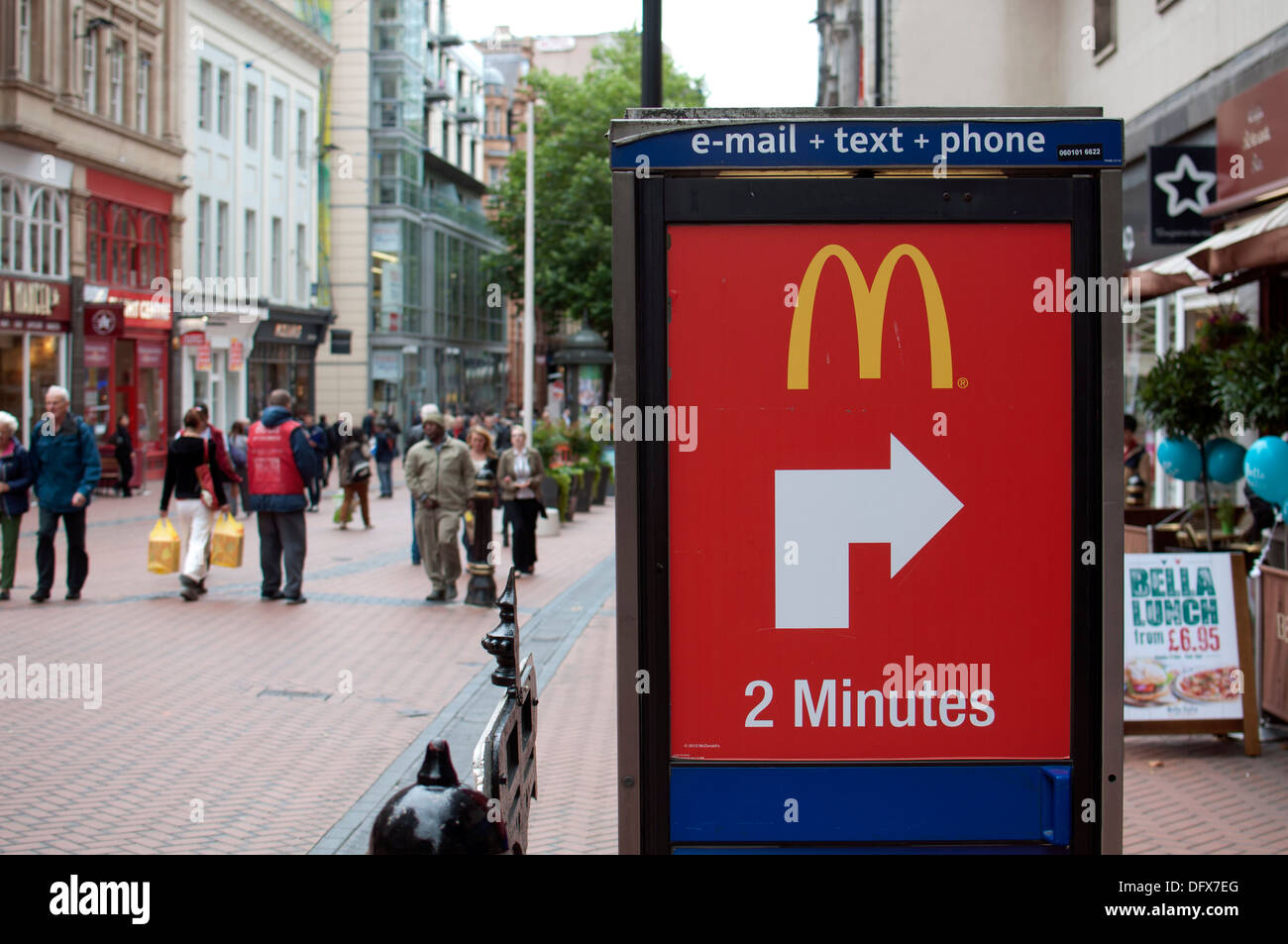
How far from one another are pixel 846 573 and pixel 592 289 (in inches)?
1984

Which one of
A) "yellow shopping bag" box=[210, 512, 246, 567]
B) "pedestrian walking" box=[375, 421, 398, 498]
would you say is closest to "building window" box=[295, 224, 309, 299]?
"pedestrian walking" box=[375, 421, 398, 498]

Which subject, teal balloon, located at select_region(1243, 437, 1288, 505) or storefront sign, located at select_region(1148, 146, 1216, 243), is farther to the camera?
storefront sign, located at select_region(1148, 146, 1216, 243)

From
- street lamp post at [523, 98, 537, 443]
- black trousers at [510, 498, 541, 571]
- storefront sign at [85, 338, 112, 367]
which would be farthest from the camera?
storefront sign at [85, 338, 112, 367]

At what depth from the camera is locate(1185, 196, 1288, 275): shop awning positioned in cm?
888

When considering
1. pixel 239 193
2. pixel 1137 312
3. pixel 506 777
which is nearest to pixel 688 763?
pixel 506 777

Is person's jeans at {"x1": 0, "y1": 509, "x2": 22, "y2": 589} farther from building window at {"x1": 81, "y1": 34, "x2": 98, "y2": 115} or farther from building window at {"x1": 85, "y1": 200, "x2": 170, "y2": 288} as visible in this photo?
building window at {"x1": 81, "y1": 34, "x2": 98, "y2": 115}

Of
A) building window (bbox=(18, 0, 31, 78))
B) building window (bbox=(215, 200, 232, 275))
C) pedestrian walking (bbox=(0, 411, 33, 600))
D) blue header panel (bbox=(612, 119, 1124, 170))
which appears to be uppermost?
building window (bbox=(18, 0, 31, 78))

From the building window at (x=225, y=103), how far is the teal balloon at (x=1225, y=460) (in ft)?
116

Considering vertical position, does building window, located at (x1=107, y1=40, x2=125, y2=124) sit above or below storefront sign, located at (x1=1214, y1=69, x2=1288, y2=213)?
above

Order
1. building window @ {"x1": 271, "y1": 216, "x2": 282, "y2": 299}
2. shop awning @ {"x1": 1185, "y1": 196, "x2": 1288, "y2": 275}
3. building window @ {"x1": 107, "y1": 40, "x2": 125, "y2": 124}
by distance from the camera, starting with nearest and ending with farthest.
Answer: shop awning @ {"x1": 1185, "y1": 196, "x2": 1288, "y2": 275} → building window @ {"x1": 107, "y1": 40, "x2": 125, "y2": 124} → building window @ {"x1": 271, "y1": 216, "x2": 282, "y2": 299}

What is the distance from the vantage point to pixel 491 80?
91875 millimetres

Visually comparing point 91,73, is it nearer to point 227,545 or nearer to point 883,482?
point 227,545

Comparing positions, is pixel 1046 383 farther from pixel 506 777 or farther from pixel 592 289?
pixel 592 289

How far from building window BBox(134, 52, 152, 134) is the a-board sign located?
3200 centimetres
